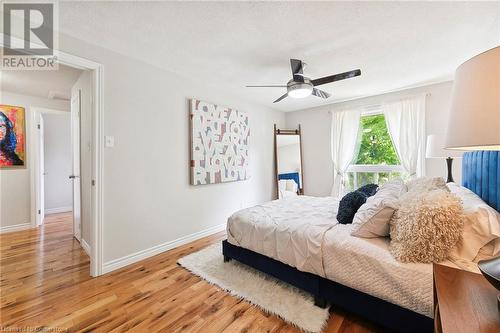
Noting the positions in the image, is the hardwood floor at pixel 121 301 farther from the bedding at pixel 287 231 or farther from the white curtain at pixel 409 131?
the white curtain at pixel 409 131

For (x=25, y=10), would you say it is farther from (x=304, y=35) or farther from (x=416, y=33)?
(x=416, y=33)

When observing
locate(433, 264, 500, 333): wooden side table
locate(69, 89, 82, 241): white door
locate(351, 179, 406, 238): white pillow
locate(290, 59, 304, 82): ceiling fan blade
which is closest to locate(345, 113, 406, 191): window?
locate(290, 59, 304, 82): ceiling fan blade

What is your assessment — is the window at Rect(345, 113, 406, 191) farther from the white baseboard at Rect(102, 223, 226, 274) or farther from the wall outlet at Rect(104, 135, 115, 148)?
the wall outlet at Rect(104, 135, 115, 148)

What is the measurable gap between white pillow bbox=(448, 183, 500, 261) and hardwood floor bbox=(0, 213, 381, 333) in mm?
822

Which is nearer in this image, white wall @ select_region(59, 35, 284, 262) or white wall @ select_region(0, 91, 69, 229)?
white wall @ select_region(59, 35, 284, 262)

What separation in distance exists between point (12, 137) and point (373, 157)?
6.37m

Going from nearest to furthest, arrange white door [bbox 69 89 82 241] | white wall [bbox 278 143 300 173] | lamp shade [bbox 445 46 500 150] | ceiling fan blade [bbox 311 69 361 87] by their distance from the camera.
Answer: lamp shade [bbox 445 46 500 150] → ceiling fan blade [bbox 311 69 361 87] → white door [bbox 69 89 82 241] → white wall [bbox 278 143 300 173]

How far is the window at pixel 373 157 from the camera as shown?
Answer: 12.6 ft

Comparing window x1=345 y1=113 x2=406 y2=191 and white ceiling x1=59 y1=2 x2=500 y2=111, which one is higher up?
white ceiling x1=59 y1=2 x2=500 y2=111

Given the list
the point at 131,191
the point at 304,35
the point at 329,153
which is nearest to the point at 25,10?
the point at 131,191

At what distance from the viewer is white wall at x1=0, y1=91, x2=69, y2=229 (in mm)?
3506

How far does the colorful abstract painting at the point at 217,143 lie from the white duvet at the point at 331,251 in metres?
1.17

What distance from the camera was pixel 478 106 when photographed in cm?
68

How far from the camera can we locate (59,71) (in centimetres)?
274
